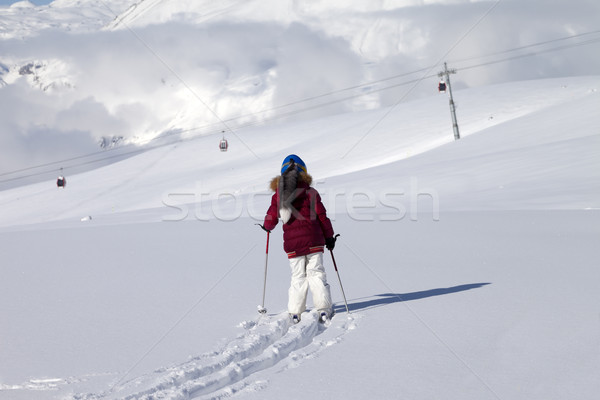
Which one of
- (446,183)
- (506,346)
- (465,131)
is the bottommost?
(506,346)

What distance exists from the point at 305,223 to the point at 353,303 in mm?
1166

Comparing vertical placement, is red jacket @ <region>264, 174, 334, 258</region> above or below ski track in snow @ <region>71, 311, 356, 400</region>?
above

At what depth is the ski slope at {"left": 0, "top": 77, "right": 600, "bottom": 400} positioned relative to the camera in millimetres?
4312

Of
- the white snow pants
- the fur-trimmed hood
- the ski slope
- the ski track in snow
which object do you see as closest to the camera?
the ski track in snow

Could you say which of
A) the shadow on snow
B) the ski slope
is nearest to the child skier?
the ski slope

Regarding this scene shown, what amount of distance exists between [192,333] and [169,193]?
38.9 m

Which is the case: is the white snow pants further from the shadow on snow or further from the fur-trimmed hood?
the fur-trimmed hood

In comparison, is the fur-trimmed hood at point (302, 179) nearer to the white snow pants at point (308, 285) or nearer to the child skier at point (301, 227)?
the child skier at point (301, 227)

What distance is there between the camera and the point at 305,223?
686 centimetres

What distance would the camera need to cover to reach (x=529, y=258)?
29.3ft

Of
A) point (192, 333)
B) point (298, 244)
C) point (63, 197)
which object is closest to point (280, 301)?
point (298, 244)

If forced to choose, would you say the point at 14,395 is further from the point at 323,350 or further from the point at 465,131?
the point at 465,131

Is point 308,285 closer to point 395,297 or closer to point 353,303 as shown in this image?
point 353,303

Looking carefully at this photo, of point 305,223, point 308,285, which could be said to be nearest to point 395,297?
point 308,285
